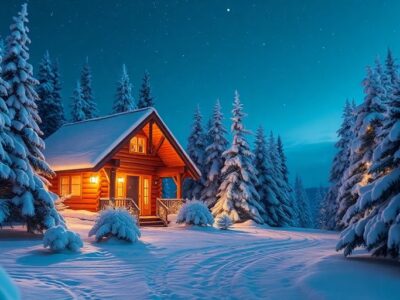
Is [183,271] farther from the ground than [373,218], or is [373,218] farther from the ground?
[373,218]

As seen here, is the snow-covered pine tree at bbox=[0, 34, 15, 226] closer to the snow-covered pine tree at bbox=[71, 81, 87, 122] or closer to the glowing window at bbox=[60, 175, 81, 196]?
the glowing window at bbox=[60, 175, 81, 196]

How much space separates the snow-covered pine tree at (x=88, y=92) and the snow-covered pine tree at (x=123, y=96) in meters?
2.78

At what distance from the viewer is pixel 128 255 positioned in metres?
12.4

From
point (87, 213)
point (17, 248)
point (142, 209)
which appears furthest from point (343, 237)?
point (142, 209)

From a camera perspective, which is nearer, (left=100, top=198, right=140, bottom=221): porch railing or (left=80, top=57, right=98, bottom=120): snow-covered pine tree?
(left=100, top=198, right=140, bottom=221): porch railing

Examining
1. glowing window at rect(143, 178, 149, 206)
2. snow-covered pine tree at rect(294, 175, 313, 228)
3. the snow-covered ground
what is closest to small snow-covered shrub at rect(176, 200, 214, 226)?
glowing window at rect(143, 178, 149, 206)

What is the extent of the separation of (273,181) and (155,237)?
899 inches

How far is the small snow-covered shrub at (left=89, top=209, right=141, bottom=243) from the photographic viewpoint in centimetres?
1466

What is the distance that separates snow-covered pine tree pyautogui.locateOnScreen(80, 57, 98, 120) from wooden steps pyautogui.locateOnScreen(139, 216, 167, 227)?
23.8 meters

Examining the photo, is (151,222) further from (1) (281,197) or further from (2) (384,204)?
(1) (281,197)

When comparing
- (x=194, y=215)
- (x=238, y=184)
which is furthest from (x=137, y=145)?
(x=238, y=184)

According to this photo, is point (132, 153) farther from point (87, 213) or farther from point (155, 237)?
point (155, 237)

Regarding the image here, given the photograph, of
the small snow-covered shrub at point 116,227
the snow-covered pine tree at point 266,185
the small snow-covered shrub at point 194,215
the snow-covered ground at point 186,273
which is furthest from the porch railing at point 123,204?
the snow-covered pine tree at point 266,185

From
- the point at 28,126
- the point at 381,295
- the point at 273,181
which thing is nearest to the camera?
the point at 381,295
